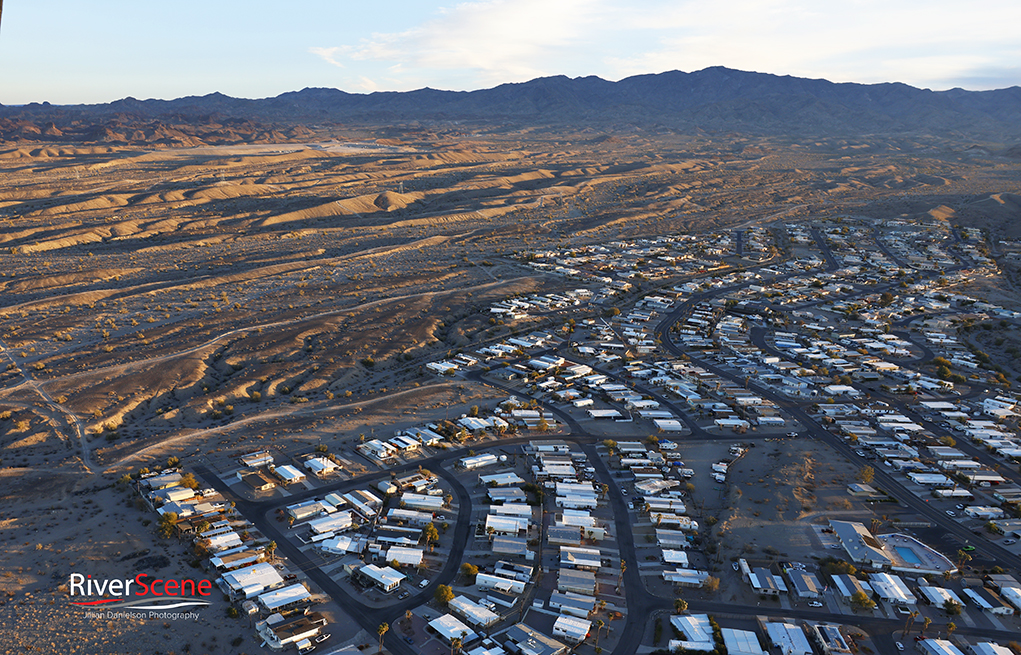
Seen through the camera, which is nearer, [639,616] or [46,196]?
[639,616]

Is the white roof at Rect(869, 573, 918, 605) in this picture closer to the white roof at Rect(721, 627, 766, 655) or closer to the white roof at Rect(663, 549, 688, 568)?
the white roof at Rect(721, 627, 766, 655)

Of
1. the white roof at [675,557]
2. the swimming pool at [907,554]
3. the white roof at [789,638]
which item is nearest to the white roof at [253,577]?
the white roof at [675,557]

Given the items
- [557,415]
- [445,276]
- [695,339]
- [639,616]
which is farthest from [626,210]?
[639,616]

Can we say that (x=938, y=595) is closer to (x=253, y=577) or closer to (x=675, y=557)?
(x=675, y=557)

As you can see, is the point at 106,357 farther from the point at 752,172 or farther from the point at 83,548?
the point at 752,172

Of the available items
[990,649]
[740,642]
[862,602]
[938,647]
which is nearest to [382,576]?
[740,642]

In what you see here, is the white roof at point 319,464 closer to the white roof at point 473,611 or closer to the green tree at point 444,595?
the green tree at point 444,595
